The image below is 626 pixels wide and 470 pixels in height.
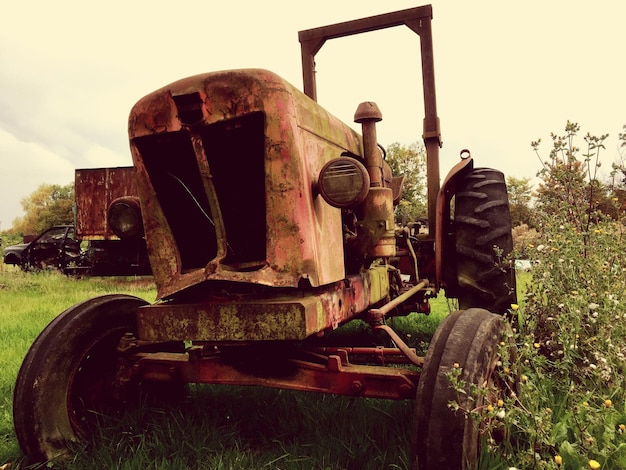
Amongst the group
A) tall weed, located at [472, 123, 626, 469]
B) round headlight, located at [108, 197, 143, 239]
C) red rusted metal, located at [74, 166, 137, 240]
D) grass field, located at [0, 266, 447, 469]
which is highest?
red rusted metal, located at [74, 166, 137, 240]

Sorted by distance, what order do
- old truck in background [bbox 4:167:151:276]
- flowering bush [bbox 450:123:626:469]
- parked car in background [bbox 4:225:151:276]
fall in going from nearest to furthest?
flowering bush [bbox 450:123:626:469] < parked car in background [bbox 4:225:151:276] < old truck in background [bbox 4:167:151:276]

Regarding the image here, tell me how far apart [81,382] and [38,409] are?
26 centimetres

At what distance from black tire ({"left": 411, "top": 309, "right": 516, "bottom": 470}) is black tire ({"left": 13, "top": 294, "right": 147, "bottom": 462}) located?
65.7 inches

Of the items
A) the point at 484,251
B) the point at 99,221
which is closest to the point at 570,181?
the point at 484,251

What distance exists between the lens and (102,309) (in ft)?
8.77

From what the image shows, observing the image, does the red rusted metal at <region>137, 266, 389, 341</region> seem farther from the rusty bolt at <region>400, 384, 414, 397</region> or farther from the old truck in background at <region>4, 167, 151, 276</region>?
the old truck in background at <region>4, 167, 151, 276</region>

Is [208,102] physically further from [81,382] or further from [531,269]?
[531,269]

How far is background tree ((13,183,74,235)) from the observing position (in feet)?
139

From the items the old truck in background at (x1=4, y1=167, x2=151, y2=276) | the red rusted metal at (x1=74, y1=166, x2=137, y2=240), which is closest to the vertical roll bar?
the old truck in background at (x1=4, y1=167, x2=151, y2=276)

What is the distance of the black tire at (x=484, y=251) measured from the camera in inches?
127

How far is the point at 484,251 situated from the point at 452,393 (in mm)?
1652

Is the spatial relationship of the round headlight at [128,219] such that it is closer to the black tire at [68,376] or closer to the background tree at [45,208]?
the black tire at [68,376]

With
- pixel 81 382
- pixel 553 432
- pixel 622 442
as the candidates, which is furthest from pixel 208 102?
pixel 622 442

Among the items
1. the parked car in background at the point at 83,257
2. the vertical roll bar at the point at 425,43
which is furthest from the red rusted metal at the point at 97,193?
the vertical roll bar at the point at 425,43
